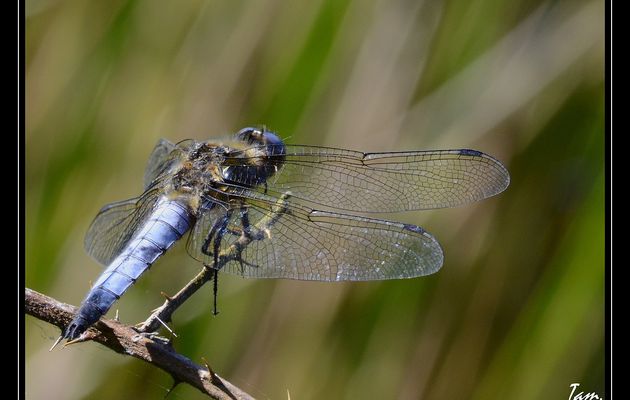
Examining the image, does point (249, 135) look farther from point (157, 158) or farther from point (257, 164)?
point (157, 158)

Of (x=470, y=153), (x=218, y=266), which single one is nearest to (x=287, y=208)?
(x=218, y=266)

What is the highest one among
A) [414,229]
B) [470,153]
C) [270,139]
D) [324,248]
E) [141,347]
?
[470,153]

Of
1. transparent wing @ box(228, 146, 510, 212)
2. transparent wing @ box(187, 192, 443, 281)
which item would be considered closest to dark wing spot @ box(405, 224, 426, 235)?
transparent wing @ box(187, 192, 443, 281)

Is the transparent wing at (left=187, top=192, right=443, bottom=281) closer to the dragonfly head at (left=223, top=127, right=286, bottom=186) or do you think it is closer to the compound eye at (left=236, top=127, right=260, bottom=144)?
the dragonfly head at (left=223, top=127, right=286, bottom=186)

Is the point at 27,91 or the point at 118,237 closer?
the point at 118,237
